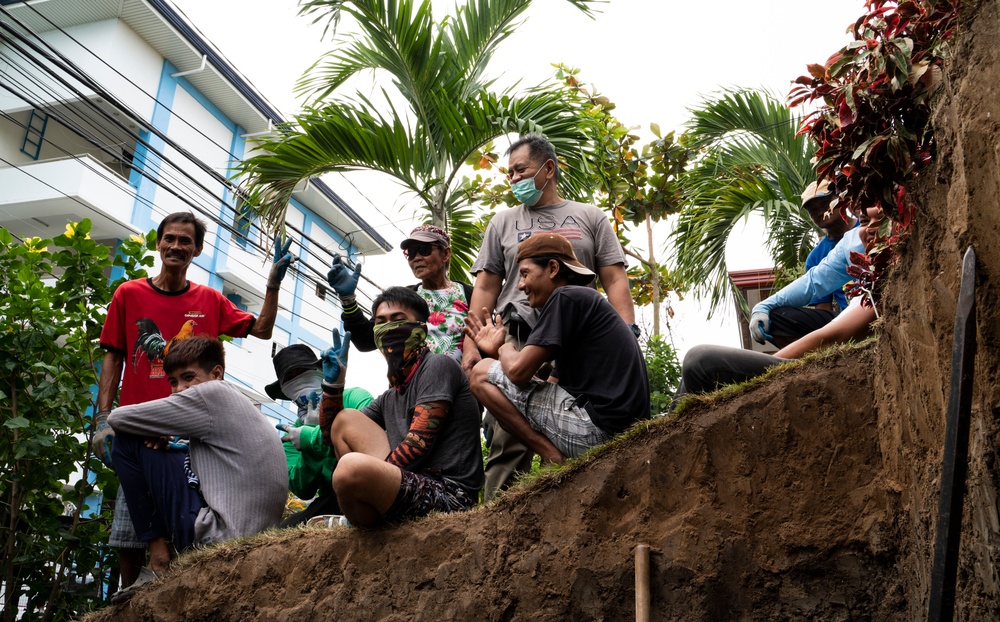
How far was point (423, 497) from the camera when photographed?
4.19m

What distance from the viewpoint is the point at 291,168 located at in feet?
24.2

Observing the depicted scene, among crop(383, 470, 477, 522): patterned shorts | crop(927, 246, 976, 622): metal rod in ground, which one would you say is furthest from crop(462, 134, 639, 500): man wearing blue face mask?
crop(927, 246, 976, 622): metal rod in ground

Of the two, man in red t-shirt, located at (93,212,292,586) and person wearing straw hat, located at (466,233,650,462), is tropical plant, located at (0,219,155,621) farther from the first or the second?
person wearing straw hat, located at (466,233,650,462)

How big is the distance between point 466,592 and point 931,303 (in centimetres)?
224

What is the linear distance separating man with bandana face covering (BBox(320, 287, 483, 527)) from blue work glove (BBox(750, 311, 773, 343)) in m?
1.49

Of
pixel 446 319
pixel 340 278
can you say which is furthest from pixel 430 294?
pixel 340 278

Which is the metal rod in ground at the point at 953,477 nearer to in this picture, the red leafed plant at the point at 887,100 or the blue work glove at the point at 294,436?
the red leafed plant at the point at 887,100

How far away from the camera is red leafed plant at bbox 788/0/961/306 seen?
284cm

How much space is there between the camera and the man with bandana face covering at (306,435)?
17.5 ft

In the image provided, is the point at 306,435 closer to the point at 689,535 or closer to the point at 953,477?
the point at 689,535

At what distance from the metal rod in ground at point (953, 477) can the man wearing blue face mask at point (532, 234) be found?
282cm

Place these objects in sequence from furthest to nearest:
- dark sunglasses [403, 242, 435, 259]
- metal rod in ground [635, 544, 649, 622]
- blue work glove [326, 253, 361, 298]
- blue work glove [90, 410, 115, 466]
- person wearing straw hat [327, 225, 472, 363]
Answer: dark sunglasses [403, 242, 435, 259] < person wearing straw hat [327, 225, 472, 363] < blue work glove [326, 253, 361, 298] < blue work glove [90, 410, 115, 466] < metal rod in ground [635, 544, 649, 622]

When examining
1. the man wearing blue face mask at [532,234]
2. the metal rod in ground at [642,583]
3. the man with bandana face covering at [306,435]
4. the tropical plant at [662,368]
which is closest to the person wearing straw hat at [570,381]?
the metal rod in ground at [642,583]

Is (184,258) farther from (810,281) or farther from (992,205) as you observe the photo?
(992,205)
